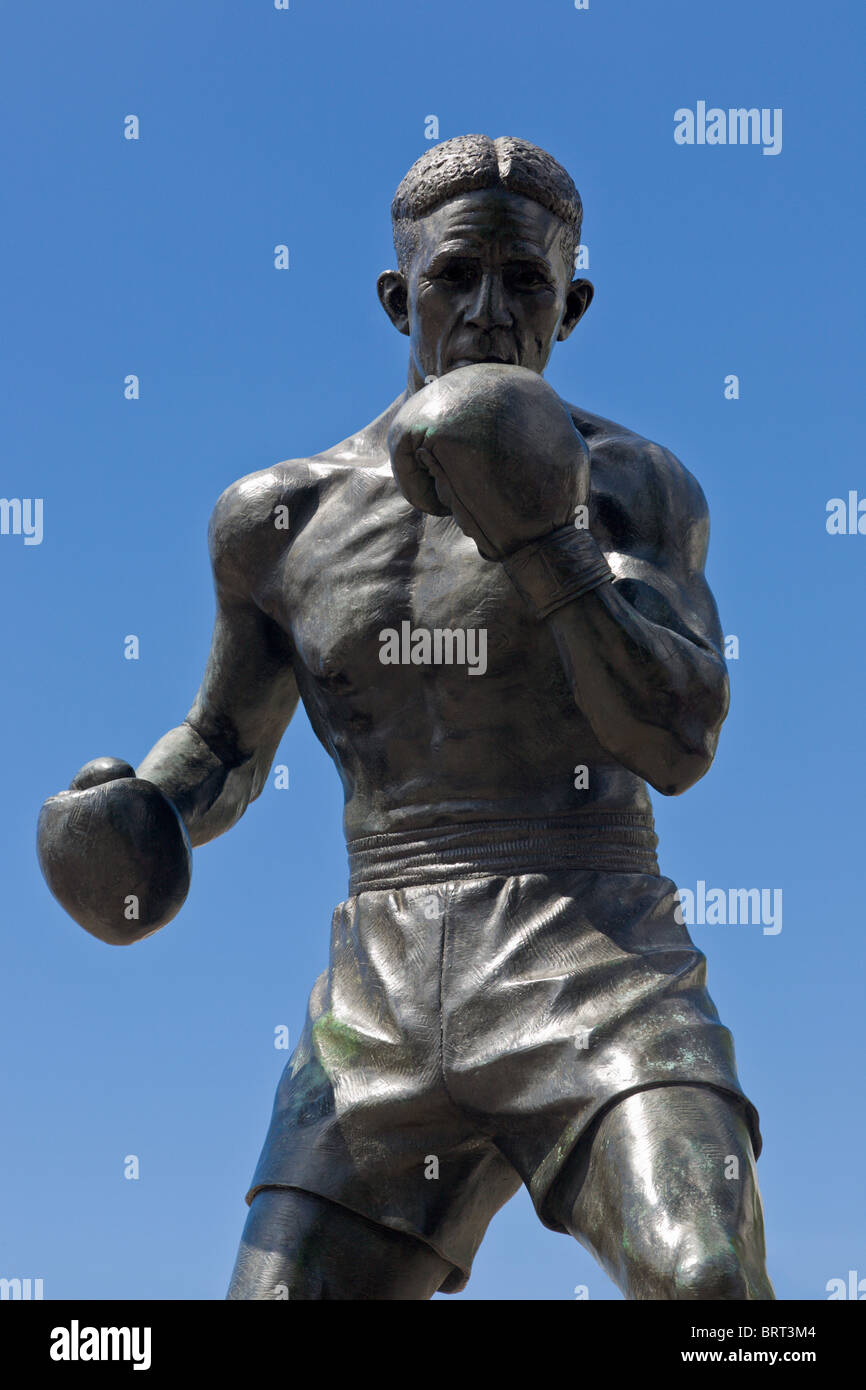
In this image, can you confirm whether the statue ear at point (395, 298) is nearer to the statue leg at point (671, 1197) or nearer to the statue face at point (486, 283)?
the statue face at point (486, 283)

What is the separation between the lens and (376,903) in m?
5.95

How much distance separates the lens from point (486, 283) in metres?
5.94

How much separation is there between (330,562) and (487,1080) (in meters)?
1.55

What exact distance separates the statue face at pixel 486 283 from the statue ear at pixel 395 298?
0.29 m

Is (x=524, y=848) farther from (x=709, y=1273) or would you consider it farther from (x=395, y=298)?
(x=395, y=298)

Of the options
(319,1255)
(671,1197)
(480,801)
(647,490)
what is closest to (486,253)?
(647,490)

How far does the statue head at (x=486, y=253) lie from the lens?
19.5 ft

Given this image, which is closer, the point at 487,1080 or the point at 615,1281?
the point at 615,1281

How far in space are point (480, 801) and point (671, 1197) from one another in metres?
1.27

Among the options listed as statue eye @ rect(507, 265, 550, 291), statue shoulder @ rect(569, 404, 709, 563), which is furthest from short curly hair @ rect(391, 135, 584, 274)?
statue shoulder @ rect(569, 404, 709, 563)

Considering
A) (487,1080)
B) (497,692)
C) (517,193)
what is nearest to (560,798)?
(497,692)

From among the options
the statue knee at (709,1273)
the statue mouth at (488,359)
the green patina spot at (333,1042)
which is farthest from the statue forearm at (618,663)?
the statue knee at (709,1273)
